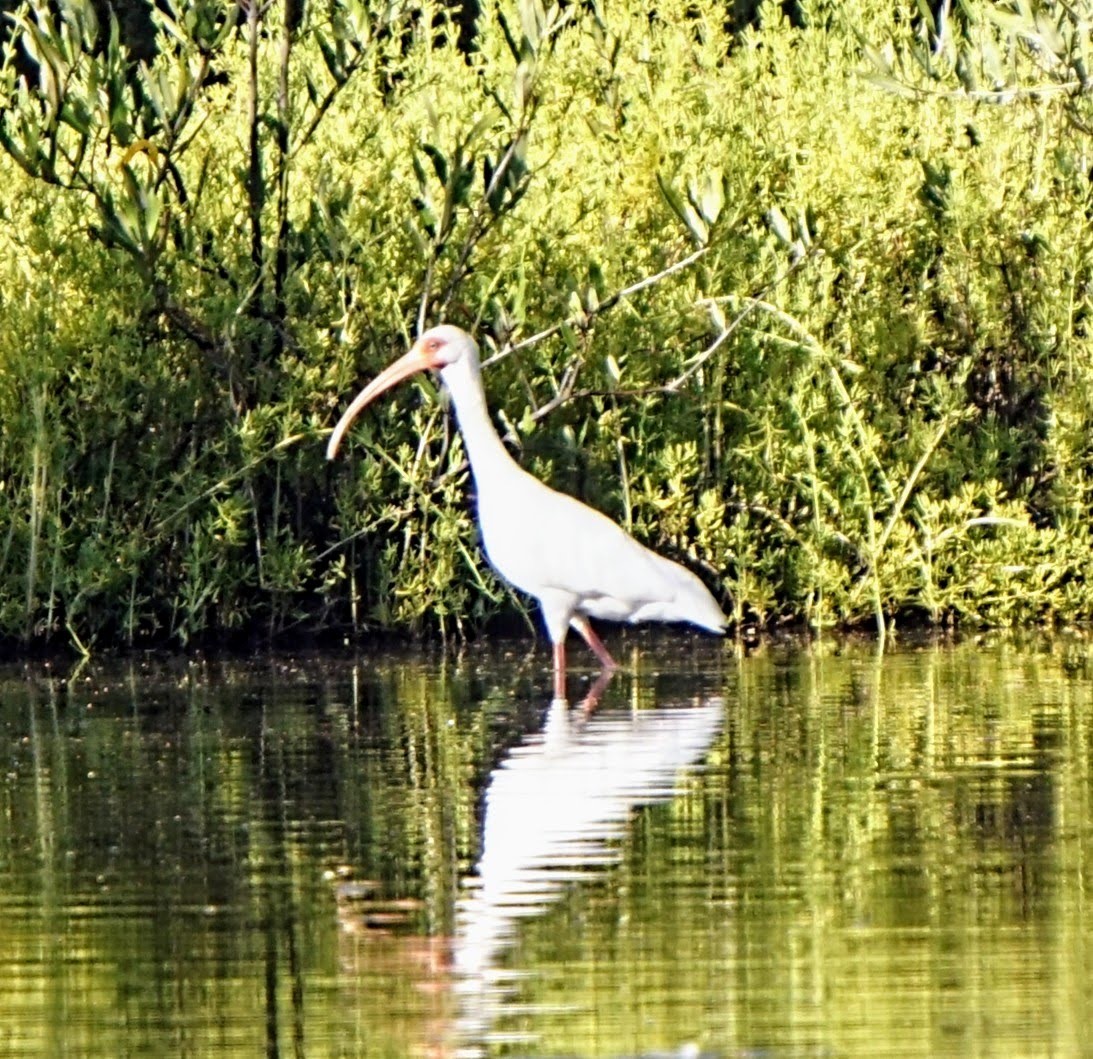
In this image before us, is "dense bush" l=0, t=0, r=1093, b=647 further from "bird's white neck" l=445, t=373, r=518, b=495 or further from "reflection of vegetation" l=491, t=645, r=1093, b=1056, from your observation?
"reflection of vegetation" l=491, t=645, r=1093, b=1056

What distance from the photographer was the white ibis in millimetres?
12984

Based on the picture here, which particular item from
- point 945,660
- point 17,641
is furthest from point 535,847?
point 17,641

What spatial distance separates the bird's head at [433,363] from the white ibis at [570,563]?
46 centimetres

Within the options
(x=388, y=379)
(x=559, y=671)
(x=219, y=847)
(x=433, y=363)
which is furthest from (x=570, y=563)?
(x=219, y=847)

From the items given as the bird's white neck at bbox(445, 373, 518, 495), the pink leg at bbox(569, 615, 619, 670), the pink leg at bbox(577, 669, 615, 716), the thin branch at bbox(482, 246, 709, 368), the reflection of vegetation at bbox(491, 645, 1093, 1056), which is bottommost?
the reflection of vegetation at bbox(491, 645, 1093, 1056)

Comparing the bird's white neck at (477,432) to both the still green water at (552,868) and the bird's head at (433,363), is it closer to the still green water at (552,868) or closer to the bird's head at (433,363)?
the bird's head at (433,363)

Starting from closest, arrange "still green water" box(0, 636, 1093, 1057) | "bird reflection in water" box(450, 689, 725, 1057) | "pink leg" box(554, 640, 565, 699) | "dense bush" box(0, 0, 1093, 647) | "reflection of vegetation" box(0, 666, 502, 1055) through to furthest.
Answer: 1. "still green water" box(0, 636, 1093, 1057)
2. "reflection of vegetation" box(0, 666, 502, 1055)
3. "bird reflection in water" box(450, 689, 725, 1057)
4. "pink leg" box(554, 640, 565, 699)
5. "dense bush" box(0, 0, 1093, 647)

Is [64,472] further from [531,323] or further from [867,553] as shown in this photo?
[867,553]

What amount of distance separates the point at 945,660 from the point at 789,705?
196cm

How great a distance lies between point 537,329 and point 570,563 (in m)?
2.39

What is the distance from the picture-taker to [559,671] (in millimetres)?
12633

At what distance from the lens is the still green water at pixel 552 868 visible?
6055 millimetres

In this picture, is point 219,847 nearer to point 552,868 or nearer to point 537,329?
point 552,868

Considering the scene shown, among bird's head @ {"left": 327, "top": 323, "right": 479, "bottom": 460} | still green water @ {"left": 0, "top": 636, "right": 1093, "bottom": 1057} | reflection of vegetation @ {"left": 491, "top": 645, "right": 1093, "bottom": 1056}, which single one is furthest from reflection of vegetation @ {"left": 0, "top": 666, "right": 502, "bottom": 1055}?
bird's head @ {"left": 327, "top": 323, "right": 479, "bottom": 460}
